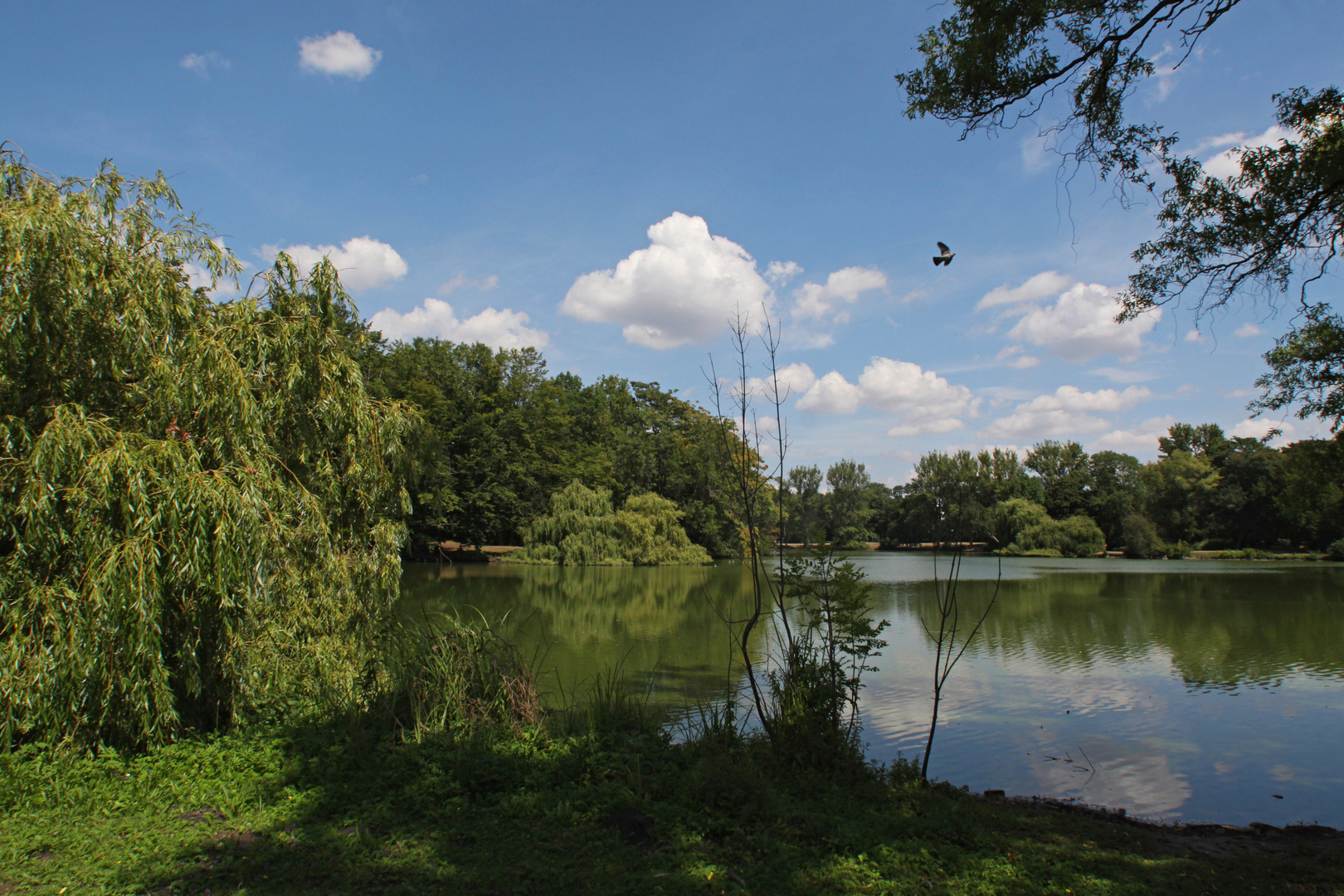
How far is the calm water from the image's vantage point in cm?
636

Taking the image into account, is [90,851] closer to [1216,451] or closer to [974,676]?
[974,676]

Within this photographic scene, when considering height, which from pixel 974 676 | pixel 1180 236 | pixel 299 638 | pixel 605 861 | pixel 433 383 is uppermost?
pixel 433 383

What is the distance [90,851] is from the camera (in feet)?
11.0

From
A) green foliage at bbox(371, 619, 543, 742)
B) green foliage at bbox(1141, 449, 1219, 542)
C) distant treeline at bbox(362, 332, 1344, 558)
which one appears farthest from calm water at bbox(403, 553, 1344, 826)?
green foliage at bbox(1141, 449, 1219, 542)

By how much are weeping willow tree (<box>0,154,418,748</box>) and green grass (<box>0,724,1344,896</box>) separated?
1.73 feet

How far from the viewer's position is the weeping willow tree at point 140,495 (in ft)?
13.9

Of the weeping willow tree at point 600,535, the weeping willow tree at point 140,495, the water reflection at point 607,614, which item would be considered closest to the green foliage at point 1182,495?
the weeping willow tree at point 600,535

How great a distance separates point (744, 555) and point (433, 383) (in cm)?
1952

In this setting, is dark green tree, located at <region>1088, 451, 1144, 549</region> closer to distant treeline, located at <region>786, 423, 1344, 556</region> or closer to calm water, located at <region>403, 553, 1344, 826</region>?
distant treeline, located at <region>786, 423, 1344, 556</region>

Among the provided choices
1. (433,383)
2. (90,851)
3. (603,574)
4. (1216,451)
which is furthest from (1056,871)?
(1216,451)

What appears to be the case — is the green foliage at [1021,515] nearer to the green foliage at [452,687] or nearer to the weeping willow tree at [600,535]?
the weeping willow tree at [600,535]

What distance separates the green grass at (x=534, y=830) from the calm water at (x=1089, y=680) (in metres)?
1.88

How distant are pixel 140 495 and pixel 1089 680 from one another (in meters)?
11.4

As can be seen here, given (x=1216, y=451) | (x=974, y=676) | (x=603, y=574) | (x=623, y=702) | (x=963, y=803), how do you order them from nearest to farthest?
(x=963, y=803)
(x=623, y=702)
(x=974, y=676)
(x=603, y=574)
(x=1216, y=451)
